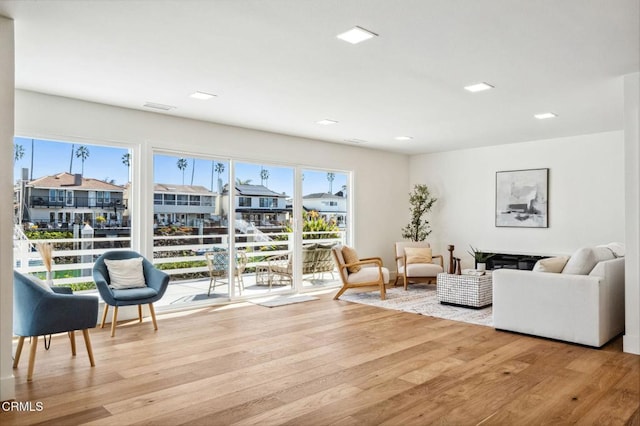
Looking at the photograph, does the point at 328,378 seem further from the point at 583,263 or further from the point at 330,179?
the point at 330,179

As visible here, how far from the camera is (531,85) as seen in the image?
4.41 metres

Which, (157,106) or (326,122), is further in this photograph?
(326,122)

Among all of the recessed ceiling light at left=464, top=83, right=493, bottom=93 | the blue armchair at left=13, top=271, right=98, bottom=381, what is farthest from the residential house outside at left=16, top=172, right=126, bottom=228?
the recessed ceiling light at left=464, top=83, right=493, bottom=93

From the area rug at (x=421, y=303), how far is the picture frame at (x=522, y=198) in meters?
1.77

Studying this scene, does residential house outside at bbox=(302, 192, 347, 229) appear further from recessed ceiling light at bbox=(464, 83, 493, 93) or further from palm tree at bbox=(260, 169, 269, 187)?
recessed ceiling light at bbox=(464, 83, 493, 93)

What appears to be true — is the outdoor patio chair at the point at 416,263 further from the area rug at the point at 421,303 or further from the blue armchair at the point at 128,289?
the blue armchair at the point at 128,289

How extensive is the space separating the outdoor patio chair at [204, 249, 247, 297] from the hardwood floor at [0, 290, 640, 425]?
1.29 m

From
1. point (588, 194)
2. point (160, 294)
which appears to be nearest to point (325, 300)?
point (160, 294)

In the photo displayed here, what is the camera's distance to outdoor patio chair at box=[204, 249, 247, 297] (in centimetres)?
618

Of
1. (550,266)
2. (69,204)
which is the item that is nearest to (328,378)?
(550,266)

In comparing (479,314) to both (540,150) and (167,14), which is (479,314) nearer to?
(540,150)

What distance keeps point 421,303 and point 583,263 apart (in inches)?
91.9

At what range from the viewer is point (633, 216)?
13.0ft

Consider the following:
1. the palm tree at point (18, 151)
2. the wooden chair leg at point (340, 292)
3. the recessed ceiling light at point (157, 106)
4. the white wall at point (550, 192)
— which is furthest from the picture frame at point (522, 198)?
the palm tree at point (18, 151)
